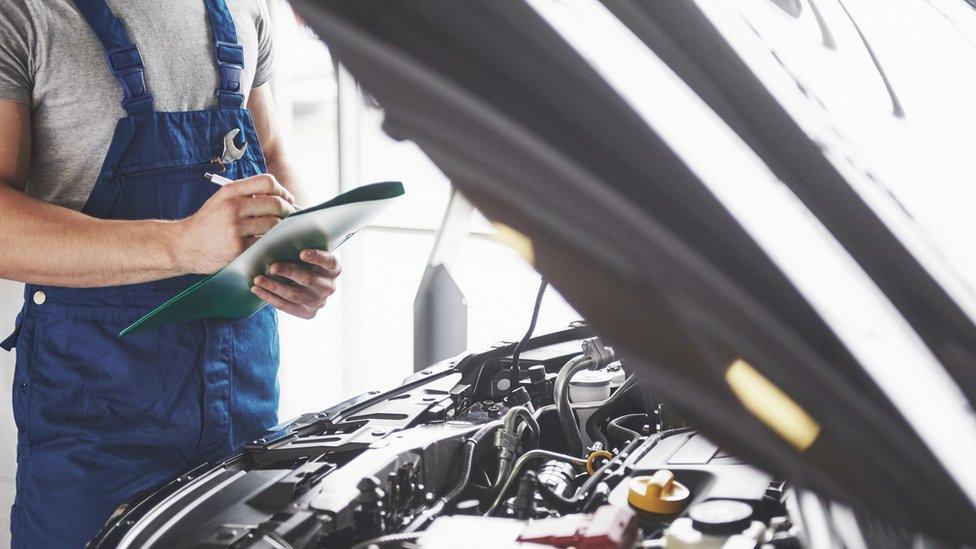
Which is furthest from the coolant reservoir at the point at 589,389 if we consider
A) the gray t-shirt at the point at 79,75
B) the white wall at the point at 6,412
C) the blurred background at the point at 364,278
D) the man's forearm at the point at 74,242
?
the blurred background at the point at 364,278

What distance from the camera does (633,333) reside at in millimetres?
678

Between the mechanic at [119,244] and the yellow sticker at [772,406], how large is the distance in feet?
2.25

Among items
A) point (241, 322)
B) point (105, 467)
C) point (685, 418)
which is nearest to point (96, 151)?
point (241, 322)

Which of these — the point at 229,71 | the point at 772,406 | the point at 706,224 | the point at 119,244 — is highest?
the point at 229,71

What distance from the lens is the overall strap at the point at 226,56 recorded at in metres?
1.38

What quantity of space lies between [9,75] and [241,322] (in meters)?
0.50

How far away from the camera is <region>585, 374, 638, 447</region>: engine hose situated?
4.66 feet

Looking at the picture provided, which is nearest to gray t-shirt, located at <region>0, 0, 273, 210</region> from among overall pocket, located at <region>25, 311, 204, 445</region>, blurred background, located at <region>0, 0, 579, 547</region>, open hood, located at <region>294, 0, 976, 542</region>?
overall pocket, located at <region>25, 311, 204, 445</region>

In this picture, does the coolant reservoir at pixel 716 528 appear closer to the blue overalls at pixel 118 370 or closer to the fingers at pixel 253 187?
the fingers at pixel 253 187

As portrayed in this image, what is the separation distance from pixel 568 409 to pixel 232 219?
658 millimetres

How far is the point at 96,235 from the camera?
1.17m

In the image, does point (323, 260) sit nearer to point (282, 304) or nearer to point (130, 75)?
point (282, 304)

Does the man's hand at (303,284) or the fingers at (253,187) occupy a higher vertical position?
the fingers at (253,187)

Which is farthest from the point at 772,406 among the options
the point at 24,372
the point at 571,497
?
the point at 24,372
